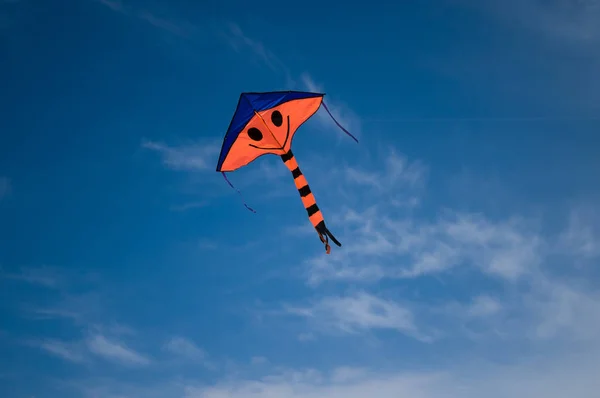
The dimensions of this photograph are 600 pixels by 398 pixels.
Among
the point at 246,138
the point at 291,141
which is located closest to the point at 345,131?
the point at 291,141

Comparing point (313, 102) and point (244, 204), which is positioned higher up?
point (313, 102)

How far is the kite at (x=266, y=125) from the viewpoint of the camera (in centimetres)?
1503

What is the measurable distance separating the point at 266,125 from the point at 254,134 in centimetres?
57

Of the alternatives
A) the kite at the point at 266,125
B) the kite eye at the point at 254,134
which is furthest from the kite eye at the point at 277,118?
the kite eye at the point at 254,134

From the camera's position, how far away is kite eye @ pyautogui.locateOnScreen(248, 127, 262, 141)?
606 inches

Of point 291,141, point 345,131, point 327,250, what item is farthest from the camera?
point 291,141

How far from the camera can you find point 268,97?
596 inches

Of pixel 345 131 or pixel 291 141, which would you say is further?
pixel 291 141

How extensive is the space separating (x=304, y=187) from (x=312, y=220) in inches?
39.7

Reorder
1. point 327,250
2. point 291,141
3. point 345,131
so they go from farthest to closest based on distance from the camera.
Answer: point 291,141, point 345,131, point 327,250

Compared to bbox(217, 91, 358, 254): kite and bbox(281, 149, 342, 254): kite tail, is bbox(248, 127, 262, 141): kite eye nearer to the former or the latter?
bbox(217, 91, 358, 254): kite

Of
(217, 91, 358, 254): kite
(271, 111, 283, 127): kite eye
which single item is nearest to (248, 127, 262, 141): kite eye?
(217, 91, 358, 254): kite

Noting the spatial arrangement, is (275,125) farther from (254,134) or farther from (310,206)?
(310,206)

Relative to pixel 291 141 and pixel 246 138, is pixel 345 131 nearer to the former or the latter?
pixel 291 141
